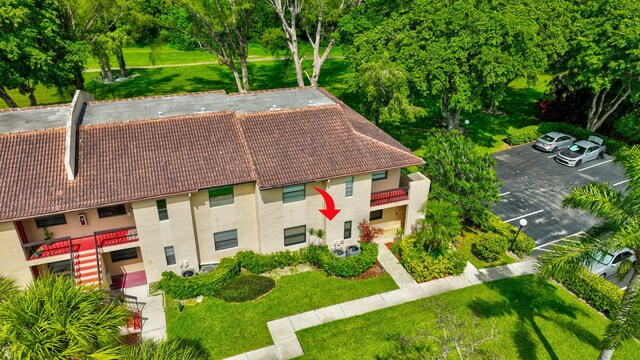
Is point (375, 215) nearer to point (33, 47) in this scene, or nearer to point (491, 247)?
point (491, 247)

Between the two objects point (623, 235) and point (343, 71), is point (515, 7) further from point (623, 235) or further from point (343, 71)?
point (343, 71)

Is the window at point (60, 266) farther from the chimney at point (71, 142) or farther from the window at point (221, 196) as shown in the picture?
the window at point (221, 196)

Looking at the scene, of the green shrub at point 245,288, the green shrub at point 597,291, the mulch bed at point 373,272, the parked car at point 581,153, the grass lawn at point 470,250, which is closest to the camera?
the green shrub at point 597,291

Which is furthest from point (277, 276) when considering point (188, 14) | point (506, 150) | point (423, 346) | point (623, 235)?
point (188, 14)

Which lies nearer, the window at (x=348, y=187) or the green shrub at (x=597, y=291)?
the green shrub at (x=597, y=291)

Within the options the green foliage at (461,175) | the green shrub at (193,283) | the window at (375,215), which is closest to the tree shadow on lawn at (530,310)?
the green foliage at (461,175)

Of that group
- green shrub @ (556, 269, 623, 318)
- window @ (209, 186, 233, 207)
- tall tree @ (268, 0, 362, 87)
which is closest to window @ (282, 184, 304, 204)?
window @ (209, 186, 233, 207)

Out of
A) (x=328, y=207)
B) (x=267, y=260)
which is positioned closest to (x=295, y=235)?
(x=267, y=260)
